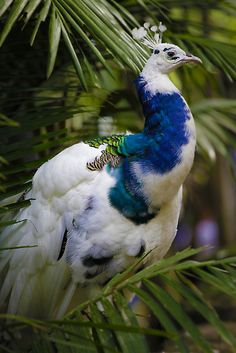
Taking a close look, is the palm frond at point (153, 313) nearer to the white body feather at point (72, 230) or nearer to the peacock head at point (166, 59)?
the white body feather at point (72, 230)

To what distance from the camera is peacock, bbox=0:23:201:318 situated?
217 centimetres

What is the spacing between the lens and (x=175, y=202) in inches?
→ 90.3

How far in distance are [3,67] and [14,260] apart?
735 mm

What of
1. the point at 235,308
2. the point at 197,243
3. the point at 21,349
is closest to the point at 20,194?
the point at 21,349

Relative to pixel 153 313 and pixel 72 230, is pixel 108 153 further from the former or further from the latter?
pixel 153 313

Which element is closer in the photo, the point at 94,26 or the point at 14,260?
the point at 94,26

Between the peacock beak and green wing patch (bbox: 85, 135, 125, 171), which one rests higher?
the peacock beak

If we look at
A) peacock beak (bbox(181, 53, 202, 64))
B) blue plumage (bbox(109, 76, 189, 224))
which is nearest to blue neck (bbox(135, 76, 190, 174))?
blue plumage (bbox(109, 76, 189, 224))

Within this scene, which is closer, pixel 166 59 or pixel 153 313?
pixel 153 313

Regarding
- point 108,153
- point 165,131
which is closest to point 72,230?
point 108,153

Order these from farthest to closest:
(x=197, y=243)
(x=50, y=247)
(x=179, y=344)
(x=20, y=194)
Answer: (x=197, y=243) < (x=20, y=194) < (x=50, y=247) < (x=179, y=344)

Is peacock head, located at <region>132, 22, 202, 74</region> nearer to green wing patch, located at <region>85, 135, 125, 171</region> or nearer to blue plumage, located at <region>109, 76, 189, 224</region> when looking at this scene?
blue plumage, located at <region>109, 76, 189, 224</region>

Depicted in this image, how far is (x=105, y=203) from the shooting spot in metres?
2.17

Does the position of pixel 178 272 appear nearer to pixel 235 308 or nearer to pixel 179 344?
pixel 179 344
